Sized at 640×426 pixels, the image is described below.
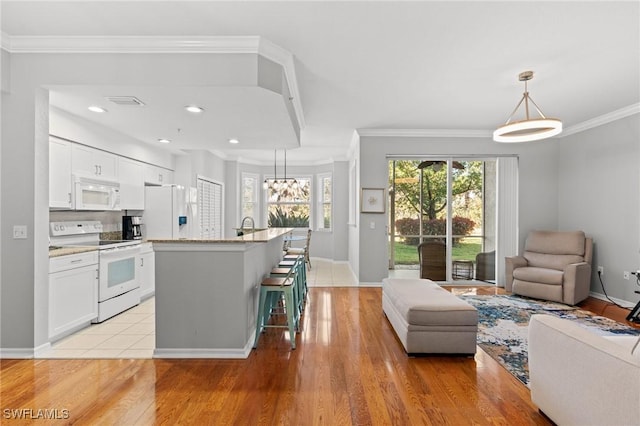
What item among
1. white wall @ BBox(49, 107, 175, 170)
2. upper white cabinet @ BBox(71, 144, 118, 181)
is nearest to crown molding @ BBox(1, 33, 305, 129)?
white wall @ BBox(49, 107, 175, 170)

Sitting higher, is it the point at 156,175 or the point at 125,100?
the point at 125,100

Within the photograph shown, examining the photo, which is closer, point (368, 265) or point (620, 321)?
point (620, 321)

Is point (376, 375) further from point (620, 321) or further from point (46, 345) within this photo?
point (620, 321)

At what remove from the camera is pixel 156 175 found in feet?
18.6

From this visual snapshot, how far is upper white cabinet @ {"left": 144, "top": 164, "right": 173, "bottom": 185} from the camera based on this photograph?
17.7 ft

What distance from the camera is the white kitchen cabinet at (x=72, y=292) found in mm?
3178

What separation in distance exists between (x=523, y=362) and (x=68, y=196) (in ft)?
16.4

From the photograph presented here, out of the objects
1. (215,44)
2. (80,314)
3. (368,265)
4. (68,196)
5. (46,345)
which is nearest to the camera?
(215,44)

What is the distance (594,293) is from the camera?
5.13 meters

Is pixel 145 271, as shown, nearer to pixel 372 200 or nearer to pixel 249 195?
pixel 372 200

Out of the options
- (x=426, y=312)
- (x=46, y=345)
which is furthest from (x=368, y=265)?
(x=46, y=345)

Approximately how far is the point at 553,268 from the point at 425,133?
294 centimetres

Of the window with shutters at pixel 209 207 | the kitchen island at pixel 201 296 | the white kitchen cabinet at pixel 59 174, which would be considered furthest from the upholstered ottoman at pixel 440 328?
the window with shutters at pixel 209 207

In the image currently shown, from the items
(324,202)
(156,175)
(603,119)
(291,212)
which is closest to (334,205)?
(324,202)
